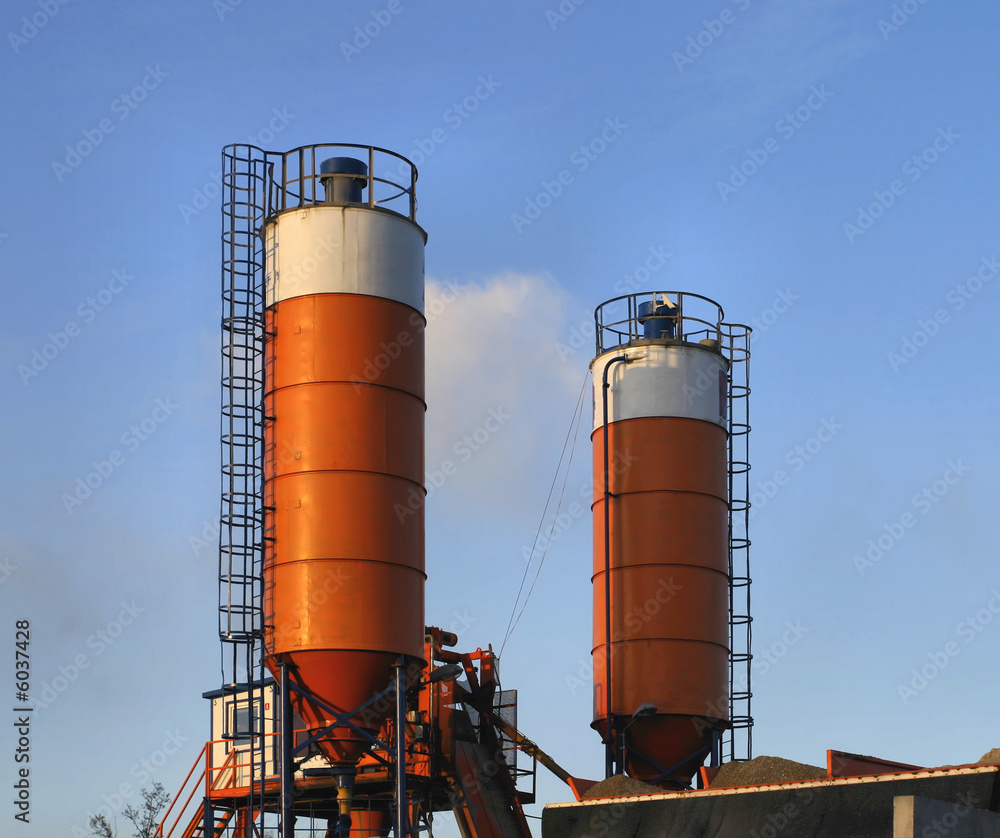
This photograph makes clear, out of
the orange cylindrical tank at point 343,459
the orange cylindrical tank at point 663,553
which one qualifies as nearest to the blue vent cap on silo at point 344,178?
the orange cylindrical tank at point 343,459

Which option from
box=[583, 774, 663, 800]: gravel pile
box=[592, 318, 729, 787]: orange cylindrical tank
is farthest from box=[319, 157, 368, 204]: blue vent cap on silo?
box=[583, 774, 663, 800]: gravel pile

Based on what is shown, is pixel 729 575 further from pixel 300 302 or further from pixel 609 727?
pixel 300 302

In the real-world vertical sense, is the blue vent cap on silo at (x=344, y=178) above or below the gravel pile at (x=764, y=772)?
above

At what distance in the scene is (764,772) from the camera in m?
25.2

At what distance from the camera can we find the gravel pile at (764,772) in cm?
2445

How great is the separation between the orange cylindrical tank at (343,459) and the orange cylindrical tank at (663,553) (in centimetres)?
777

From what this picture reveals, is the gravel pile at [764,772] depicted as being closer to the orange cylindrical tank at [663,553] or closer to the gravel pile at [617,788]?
the gravel pile at [617,788]

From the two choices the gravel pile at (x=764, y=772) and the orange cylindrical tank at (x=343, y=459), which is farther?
the orange cylindrical tank at (x=343, y=459)

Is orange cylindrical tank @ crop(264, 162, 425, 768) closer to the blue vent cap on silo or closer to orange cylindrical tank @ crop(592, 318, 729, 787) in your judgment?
the blue vent cap on silo

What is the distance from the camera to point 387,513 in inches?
1058

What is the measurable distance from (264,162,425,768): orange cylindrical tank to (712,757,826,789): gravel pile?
563 centimetres

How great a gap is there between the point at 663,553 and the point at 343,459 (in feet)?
32.2

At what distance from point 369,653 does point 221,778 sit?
594 cm

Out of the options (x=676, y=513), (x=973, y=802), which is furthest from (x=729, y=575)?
(x=973, y=802)
